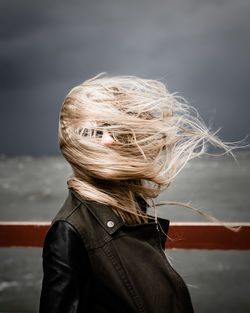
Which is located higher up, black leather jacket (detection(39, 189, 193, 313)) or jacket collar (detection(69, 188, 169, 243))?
jacket collar (detection(69, 188, 169, 243))

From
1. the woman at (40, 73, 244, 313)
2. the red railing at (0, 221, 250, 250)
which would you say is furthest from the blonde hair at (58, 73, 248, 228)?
the red railing at (0, 221, 250, 250)

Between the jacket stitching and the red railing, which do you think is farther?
the red railing

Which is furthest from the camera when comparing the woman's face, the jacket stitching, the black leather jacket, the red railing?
the red railing

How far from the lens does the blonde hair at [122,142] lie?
1.18 m

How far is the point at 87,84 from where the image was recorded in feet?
4.25

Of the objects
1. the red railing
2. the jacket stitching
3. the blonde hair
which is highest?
the blonde hair

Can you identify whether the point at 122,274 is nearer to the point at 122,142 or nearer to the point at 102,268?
the point at 102,268

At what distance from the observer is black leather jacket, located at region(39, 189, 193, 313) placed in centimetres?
96

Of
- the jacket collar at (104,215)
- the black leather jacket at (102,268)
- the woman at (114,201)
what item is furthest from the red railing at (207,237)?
the jacket collar at (104,215)

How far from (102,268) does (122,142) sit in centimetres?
43

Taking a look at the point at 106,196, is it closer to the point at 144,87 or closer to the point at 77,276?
the point at 77,276

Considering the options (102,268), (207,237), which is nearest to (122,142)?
(102,268)

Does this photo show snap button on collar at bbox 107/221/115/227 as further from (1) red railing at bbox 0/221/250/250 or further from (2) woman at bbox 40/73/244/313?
(1) red railing at bbox 0/221/250/250

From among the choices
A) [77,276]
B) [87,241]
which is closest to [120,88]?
[87,241]
